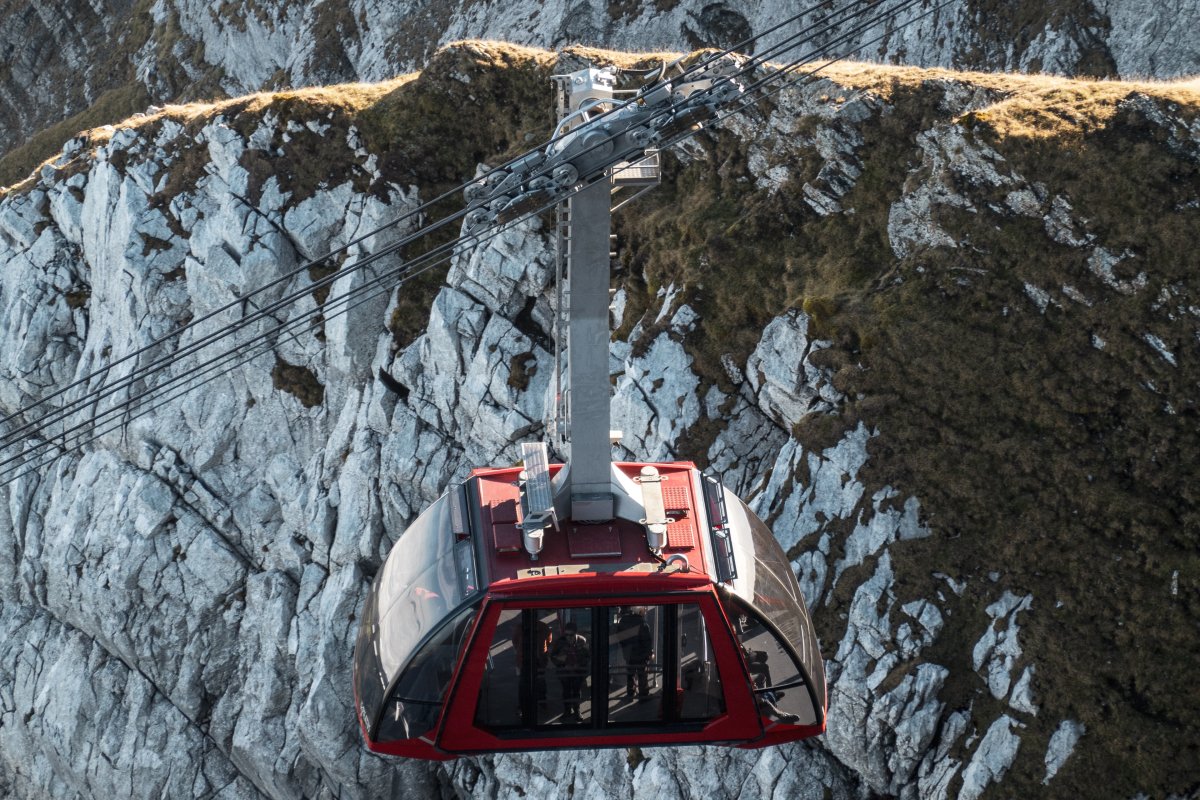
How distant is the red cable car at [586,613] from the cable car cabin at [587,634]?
0.02 meters

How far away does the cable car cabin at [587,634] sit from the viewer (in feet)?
36.0

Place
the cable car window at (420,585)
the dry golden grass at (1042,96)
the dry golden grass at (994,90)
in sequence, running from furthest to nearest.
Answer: the dry golden grass at (994,90)
the dry golden grass at (1042,96)
the cable car window at (420,585)

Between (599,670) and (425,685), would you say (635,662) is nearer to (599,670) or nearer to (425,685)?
(599,670)

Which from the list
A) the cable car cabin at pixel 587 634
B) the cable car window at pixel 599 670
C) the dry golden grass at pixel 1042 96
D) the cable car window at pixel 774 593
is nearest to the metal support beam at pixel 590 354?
the cable car cabin at pixel 587 634

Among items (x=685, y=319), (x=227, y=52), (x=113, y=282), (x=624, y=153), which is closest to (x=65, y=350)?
(x=113, y=282)

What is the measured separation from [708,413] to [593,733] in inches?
357

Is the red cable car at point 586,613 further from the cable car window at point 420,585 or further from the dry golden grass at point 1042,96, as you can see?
the dry golden grass at point 1042,96

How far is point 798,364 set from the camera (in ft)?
61.7

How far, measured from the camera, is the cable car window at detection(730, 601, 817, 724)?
37.3 feet

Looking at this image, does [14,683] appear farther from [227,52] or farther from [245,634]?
[227,52]

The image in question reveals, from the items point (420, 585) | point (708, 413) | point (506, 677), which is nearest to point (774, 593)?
point (506, 677)

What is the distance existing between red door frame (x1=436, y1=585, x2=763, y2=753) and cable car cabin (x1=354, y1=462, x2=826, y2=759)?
0.05 feet

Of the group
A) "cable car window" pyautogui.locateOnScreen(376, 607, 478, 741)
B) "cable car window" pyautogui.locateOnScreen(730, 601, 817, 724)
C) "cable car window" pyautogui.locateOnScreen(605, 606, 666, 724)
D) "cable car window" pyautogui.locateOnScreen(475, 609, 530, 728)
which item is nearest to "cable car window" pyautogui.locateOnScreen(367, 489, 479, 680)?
"cable car window" pyautogui.locateOnScreen(376, 607, 478, 741)

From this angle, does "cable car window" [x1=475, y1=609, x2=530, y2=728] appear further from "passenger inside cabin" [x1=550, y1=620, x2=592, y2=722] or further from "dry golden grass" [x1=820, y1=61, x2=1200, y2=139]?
"dry golden grass" [x1=820, y1=61, x2=1200, y2=139]
